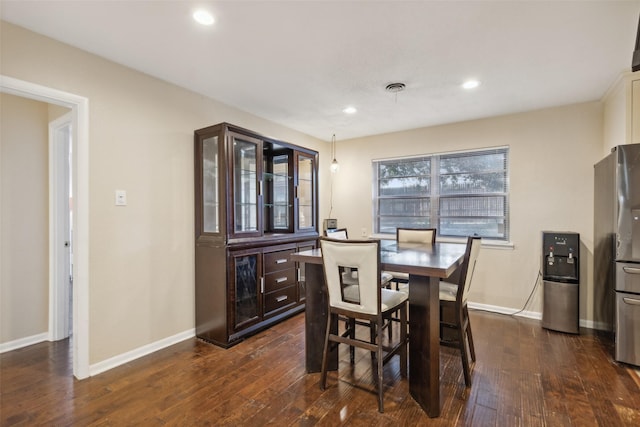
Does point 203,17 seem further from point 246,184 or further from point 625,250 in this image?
point 625,250

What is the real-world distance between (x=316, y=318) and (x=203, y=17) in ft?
7.38

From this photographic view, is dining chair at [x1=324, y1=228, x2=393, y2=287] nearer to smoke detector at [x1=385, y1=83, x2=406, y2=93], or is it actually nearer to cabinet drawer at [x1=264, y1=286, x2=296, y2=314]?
cabinet drawer at [x1=264, y1=286, x2=296, y2=314]

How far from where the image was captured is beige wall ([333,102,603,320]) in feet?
11.0

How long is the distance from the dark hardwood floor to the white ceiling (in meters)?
2.48

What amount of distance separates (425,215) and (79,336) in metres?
4.13

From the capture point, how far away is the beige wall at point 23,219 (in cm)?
277

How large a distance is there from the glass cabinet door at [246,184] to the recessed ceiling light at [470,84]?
2131 mm

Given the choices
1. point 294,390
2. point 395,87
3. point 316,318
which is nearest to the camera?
point 294,390

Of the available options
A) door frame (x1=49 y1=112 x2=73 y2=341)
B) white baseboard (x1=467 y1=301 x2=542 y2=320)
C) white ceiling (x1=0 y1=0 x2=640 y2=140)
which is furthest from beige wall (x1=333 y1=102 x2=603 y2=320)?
door frame (x1=49 y1=112 x2=73 y2=341)

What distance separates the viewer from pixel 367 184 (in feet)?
16.2

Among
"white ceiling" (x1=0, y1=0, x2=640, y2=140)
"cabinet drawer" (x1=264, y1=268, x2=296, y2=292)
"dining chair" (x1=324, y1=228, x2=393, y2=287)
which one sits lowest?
"cabinet drawer" (x1=264, y1=268, x2=296, y2=292)

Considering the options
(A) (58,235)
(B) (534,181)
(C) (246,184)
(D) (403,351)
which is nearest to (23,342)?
(A) (58,235)

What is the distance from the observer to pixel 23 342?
284 cm

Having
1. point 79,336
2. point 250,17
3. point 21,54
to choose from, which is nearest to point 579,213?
point 250,17
